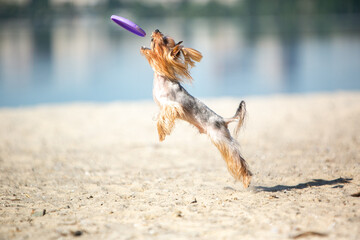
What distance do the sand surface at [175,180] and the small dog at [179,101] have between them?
12.2 inches

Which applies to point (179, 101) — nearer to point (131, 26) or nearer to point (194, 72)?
point (131, 26)

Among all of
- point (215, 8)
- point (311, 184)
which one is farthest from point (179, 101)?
point (215, 8)

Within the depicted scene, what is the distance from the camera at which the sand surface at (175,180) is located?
187 inches

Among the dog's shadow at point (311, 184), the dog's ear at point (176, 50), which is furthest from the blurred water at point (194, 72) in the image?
the dog's ear at point (176, 50)

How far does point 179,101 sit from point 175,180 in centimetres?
186

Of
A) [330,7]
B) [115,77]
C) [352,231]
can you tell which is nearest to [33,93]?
[115,77]

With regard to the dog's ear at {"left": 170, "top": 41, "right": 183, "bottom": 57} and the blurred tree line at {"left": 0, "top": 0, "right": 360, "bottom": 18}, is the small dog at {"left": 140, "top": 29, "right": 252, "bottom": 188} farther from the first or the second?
the blurred tree line at {"left": 0, "top": 0, "right": 360, "bottom": 18}

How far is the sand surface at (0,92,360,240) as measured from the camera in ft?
15.6

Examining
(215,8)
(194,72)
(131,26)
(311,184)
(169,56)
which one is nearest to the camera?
(169,56)

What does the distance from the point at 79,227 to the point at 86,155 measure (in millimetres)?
4536

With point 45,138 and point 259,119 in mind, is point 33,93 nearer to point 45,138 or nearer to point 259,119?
point 45,138

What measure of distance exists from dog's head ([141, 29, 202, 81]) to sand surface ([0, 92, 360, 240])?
0.70m

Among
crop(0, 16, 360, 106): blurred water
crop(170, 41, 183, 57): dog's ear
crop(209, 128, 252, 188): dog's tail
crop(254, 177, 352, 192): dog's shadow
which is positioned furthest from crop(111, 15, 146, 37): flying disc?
crop(0, 16, 360, 106): blurred water

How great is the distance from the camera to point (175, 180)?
6.99 metres
